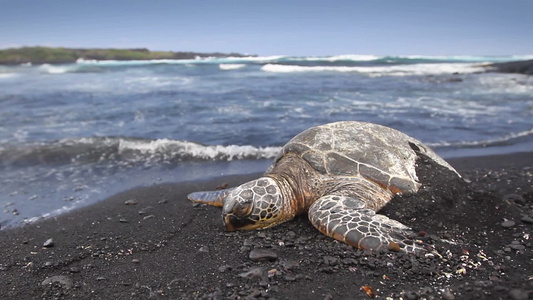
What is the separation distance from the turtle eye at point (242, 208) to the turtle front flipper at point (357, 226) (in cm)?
61

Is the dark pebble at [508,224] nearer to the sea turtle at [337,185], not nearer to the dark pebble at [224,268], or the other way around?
the sea turtle at [337,185]

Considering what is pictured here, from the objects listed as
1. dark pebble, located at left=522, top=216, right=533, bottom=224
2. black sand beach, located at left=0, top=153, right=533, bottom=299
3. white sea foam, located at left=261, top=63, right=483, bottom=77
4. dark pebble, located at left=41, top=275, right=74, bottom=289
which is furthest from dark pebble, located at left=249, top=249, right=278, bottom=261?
white sea foam, located at left=261, top=63, right=483, bottom=77

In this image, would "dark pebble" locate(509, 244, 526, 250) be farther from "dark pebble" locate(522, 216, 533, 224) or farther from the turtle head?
the turtle head

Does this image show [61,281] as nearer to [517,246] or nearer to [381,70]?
[517,246]

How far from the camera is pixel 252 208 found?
11.8ft

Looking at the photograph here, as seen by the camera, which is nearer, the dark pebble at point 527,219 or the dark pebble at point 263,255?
the dark pebble at point 263,255

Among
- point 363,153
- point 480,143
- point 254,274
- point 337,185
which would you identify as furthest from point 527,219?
point 480,143

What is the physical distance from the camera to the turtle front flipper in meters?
2.94

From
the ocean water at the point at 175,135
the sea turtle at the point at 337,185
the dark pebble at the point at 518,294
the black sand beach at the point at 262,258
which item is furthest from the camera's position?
the ocean water at the point at 175,135

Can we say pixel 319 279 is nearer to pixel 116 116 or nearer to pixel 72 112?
pixel 116 116

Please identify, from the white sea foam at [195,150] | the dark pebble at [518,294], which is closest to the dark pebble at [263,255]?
the dark pebble at [518,294]

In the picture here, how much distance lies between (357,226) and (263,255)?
2.78 ft

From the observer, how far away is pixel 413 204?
369 cm

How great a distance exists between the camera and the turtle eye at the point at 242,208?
356 centimetres
